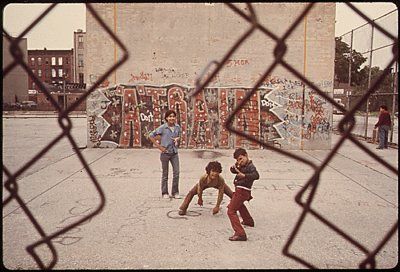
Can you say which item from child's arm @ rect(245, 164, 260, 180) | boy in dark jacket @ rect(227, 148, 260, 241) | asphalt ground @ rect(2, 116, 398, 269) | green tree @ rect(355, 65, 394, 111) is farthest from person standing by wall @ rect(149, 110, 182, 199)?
green tree @ rect(355, 65, 394, 111)

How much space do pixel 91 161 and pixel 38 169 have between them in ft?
5.12

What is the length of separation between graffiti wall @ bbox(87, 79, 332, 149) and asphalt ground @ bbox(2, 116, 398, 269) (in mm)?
3562

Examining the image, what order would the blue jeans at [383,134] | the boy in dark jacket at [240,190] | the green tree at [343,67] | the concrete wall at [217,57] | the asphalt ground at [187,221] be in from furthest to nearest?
the green tree at [343,67]
the blue jeans at [383,134]
the concrete wall at [217,57]
the boy in dark jacket at [240,190]
the asphalt ground at [187,221]

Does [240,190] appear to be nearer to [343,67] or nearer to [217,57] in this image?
[217,57]

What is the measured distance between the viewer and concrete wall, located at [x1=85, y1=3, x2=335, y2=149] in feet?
43.6

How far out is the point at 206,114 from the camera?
13.6 metres

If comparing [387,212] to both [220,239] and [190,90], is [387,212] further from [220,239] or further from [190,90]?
[190,90]

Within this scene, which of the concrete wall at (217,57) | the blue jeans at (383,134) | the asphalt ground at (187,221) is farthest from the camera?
the blue jeans at (383,134)

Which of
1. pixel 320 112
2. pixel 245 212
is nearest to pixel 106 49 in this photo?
pixel 320 112

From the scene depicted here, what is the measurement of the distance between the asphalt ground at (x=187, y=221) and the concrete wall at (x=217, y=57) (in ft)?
12.3

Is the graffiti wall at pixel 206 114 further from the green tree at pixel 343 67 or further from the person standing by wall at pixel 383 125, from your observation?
the green tree at pixel 343 67

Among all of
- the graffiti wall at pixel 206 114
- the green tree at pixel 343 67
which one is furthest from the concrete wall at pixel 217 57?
the green tree at pixel 343 67

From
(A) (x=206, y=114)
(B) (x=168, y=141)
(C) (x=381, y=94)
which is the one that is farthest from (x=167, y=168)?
(C) (x=381, y=94)

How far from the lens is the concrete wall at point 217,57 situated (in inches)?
523
